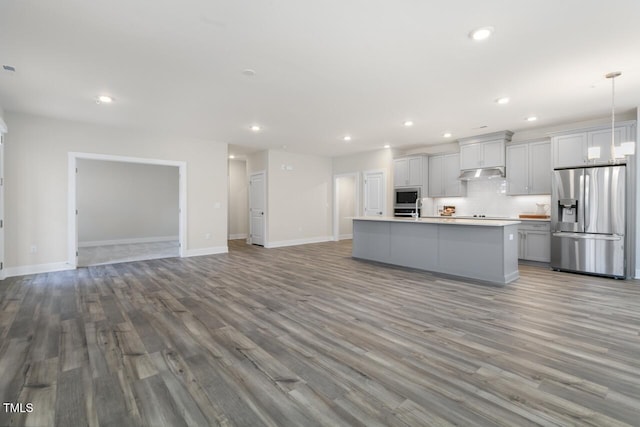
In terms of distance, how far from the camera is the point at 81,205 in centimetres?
869

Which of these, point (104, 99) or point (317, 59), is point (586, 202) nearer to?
point (317, 59)

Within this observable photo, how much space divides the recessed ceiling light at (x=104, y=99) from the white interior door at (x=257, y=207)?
4.36 m

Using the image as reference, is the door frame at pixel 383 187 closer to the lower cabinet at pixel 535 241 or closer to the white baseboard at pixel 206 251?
the lower cabinet at pixel 535 241

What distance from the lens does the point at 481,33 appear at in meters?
A: 2.75

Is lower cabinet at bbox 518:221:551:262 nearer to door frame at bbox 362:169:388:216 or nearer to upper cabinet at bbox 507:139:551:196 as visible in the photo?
upper cabinet at bbox 507:139:551:196

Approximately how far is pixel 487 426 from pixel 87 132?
7.38 m

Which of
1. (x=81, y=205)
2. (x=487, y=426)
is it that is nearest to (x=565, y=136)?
(x=487, y=426)

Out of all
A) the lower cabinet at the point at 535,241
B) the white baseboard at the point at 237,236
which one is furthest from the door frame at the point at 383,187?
the white baseboard at the point at 237,236

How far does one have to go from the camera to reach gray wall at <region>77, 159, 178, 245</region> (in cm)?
877

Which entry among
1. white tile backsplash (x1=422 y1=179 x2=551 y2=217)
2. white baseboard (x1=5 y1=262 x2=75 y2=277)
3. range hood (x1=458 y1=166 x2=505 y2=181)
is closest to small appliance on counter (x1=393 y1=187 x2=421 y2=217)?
white tile backsplash (x1=422 y1=179 x2=551 y2=217)

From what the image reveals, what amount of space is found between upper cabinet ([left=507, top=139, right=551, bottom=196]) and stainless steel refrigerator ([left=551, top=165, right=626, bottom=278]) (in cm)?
44

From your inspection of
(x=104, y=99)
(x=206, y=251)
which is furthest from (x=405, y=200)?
(x=104, y=99)

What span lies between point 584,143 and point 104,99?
314 inches

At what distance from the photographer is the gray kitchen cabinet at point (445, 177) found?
7223mm
